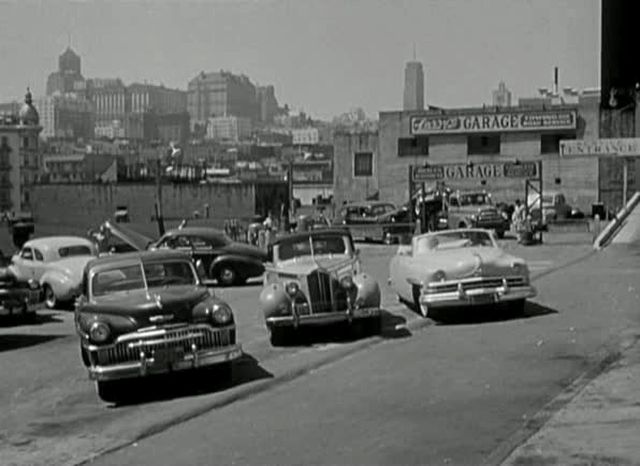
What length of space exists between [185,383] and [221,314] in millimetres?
948

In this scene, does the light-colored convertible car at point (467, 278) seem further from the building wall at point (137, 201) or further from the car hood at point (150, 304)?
the building wall at point (137, 201)

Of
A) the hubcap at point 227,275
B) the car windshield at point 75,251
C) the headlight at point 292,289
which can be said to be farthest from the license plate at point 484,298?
the car windshield at point 75,251

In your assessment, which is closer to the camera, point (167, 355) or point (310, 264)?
point (167, 355)

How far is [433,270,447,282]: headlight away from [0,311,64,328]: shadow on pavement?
6.63 metres

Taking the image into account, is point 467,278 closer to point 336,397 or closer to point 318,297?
point 318,297

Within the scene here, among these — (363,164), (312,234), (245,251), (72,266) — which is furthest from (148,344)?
(363,164)

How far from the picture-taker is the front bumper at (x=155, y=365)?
9797 mm

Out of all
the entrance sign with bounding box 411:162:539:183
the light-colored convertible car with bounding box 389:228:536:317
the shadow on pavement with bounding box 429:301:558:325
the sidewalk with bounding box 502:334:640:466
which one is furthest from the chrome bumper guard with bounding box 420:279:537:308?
the entrance sign with bounding box 411:162:539:183

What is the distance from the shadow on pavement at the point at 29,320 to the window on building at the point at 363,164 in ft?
144

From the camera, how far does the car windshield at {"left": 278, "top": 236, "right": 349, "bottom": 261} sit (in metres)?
13.9

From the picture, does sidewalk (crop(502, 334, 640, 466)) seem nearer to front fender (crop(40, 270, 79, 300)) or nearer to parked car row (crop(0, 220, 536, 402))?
parked car row (crop(0, 220, 536, 402))

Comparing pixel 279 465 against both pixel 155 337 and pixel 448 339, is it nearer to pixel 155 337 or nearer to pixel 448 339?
pixel 155 337

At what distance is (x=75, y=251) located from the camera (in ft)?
65.4

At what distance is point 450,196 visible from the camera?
3862 cm
